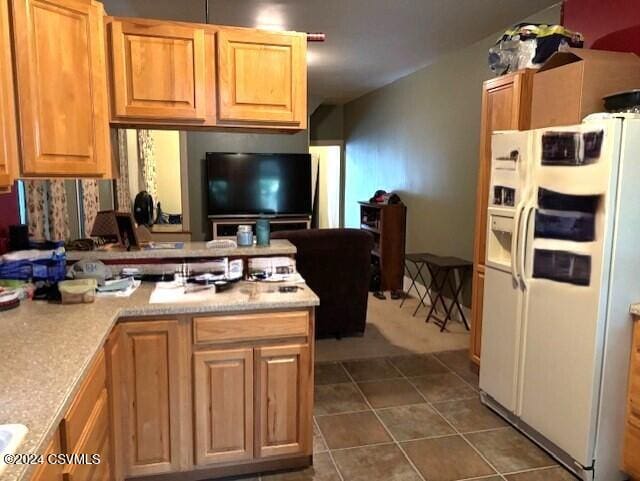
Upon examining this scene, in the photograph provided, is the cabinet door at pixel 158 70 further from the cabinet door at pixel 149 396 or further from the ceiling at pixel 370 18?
the ceiling at pixel 370 18

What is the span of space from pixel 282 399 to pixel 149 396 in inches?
23.5

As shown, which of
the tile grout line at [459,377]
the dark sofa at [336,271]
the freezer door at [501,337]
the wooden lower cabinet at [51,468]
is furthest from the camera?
the dark sofa at [336,271]

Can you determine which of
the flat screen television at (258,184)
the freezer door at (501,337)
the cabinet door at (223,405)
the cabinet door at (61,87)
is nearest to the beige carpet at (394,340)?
the freezer door at (501,337)

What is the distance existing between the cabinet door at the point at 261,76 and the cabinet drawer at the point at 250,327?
0.99 m

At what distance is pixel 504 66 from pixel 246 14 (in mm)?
1935

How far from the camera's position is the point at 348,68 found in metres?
5.51

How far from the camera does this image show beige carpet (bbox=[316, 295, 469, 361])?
3967mm

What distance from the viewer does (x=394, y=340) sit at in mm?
4238

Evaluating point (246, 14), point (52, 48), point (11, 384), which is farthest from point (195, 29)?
point (11, 384)

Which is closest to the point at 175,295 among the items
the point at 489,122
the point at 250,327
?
the point at 250,327

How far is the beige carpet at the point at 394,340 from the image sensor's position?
3.97 meters

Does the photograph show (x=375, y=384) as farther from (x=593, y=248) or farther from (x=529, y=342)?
(x=593, y=248)

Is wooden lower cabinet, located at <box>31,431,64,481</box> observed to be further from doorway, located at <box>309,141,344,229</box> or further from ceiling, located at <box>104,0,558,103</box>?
doorway, located at <box>309,141,344,229</box>

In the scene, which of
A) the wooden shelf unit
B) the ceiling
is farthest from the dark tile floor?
the ceiling
